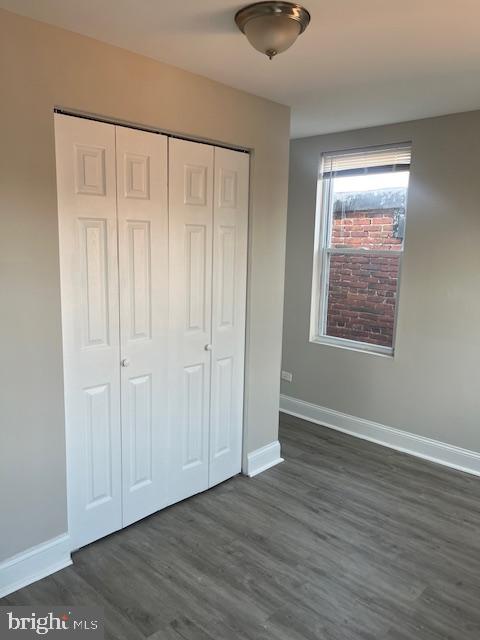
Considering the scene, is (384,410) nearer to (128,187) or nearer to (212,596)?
(212,596)

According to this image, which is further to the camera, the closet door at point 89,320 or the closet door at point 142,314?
the closet door at point 142,314

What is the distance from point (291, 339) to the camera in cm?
449

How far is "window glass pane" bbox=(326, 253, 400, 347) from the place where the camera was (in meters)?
3.85

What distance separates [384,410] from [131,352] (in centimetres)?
223

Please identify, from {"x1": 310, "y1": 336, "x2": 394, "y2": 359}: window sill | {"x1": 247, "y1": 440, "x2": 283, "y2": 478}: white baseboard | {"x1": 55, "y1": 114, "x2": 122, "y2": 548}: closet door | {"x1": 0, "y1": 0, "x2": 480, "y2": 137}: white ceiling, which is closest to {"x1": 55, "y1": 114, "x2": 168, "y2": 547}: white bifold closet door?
{"x1": 55, "y1": 114, "x2": 122, "y2": 548}: closet door

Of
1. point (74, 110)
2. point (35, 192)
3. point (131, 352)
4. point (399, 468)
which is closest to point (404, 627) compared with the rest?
point (399, 468)

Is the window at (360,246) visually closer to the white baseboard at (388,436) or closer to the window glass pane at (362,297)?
the window glass pane at (362,297)

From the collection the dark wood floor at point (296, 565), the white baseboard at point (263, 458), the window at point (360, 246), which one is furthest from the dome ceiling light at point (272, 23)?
the white baseboard at point (263, 458)

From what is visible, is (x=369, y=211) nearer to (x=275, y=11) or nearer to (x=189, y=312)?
(x=189, y=312)

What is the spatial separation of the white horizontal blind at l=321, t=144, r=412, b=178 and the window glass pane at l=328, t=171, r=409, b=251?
0.05 metres

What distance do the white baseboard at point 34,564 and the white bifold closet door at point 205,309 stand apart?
70 centimetres

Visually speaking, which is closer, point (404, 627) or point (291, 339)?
point (404, 627)

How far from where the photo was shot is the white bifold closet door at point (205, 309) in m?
2.70

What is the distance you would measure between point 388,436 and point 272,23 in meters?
3.07
